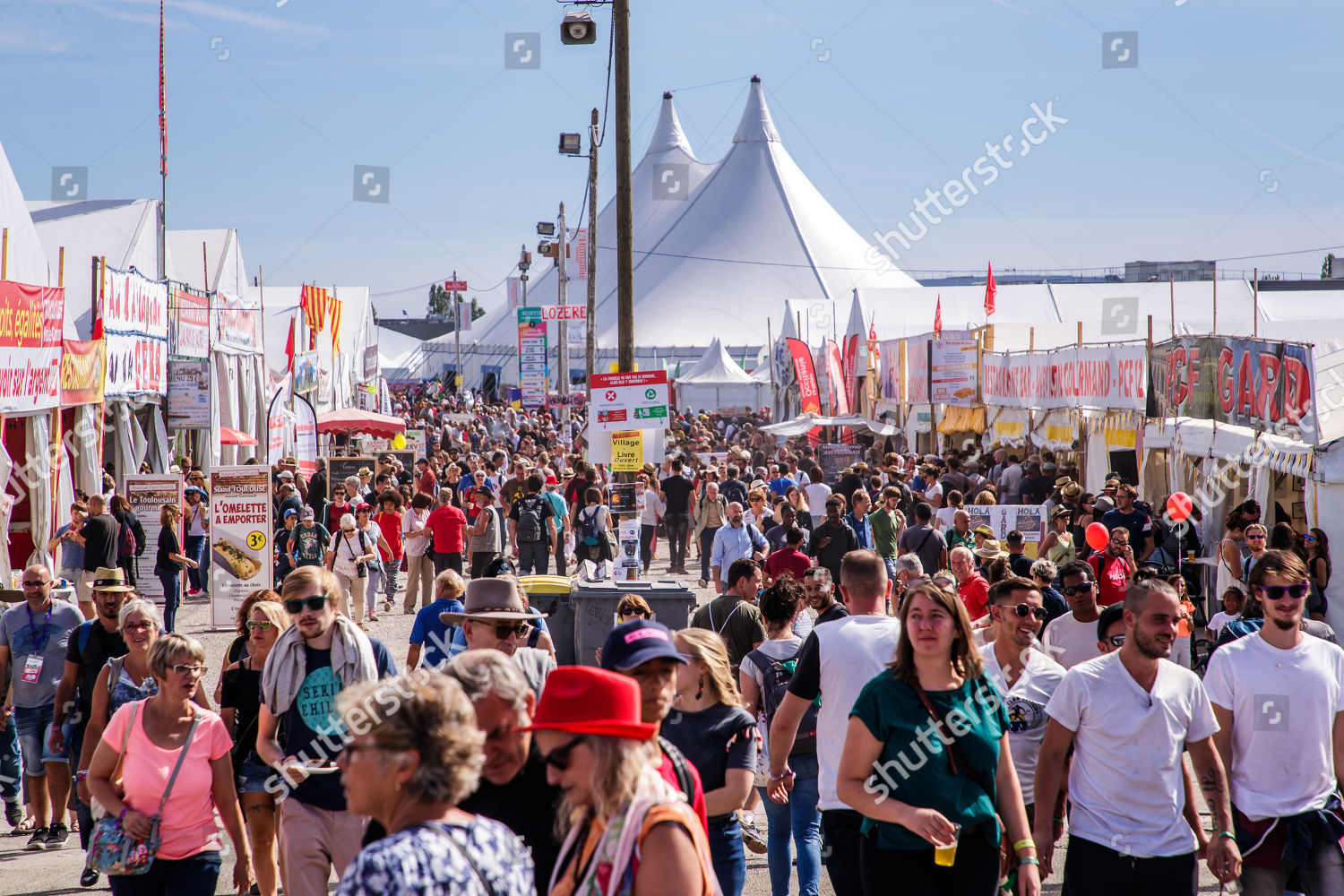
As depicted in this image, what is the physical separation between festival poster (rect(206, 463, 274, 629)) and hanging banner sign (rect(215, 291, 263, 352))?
9.06 meters

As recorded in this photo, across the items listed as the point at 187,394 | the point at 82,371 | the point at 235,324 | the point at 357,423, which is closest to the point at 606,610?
the point at 82,371

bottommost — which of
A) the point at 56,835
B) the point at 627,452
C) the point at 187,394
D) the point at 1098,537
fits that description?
the point at 56,835

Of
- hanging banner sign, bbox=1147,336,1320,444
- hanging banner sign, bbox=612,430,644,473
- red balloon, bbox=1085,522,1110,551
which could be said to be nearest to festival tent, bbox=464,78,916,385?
hanging banner sign, bbox=612,430,644,473

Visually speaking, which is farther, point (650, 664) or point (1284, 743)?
point (1284, 743)

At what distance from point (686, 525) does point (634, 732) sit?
15.7 meters

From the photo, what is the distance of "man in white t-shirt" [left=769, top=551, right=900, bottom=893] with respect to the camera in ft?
15.5

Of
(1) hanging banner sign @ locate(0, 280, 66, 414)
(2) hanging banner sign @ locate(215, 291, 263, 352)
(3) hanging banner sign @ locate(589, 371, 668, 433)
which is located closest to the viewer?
(1) hanging banner sign @ locate(0, 280, 66, 414)

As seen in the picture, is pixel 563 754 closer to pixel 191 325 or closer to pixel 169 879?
pixel 169 879

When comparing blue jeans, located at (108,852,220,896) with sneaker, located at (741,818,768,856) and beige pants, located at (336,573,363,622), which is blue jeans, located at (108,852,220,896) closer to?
sneaker, located at (741,818,768,856)

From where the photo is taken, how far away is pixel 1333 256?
2169 inches

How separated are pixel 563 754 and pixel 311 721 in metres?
2.54

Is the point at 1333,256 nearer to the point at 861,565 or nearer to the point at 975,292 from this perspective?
the point at 975,292

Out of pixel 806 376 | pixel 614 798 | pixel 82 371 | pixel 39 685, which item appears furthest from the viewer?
pixel 806 376

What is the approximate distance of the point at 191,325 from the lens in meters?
20.7
